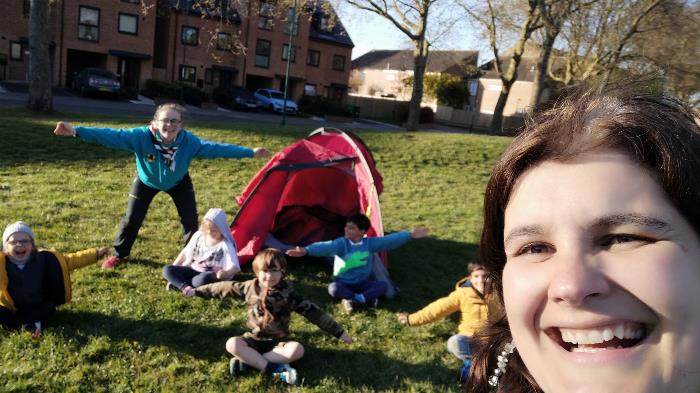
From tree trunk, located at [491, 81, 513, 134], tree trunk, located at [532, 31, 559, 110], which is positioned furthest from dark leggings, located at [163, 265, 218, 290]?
tree trunk, located at [491, 81, 513, 134]

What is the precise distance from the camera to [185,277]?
17.8 ft

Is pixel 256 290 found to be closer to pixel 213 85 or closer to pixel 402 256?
pixel 402 256

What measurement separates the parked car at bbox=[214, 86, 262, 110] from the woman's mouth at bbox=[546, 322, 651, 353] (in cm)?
3113

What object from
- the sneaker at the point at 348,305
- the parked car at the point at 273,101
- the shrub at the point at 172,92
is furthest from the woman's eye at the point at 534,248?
the parked car at the point at 273,101

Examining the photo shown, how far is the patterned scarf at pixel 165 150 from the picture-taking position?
18.9ft

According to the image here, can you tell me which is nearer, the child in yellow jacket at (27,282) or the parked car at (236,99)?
the child in yellow jacket at (27,282)

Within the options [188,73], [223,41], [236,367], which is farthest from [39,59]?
[188,73]

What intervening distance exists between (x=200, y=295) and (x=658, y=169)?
189 inches

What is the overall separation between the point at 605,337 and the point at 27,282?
14.8 ft

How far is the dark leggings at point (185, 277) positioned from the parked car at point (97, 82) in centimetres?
2427

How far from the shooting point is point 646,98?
119cm

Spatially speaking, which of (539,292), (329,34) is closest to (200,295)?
(539,292)

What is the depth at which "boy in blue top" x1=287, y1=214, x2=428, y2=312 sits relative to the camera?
554 centimetres

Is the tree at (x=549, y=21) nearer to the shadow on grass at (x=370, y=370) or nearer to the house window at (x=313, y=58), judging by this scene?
the shadow on grass at (x=370, y=370)
